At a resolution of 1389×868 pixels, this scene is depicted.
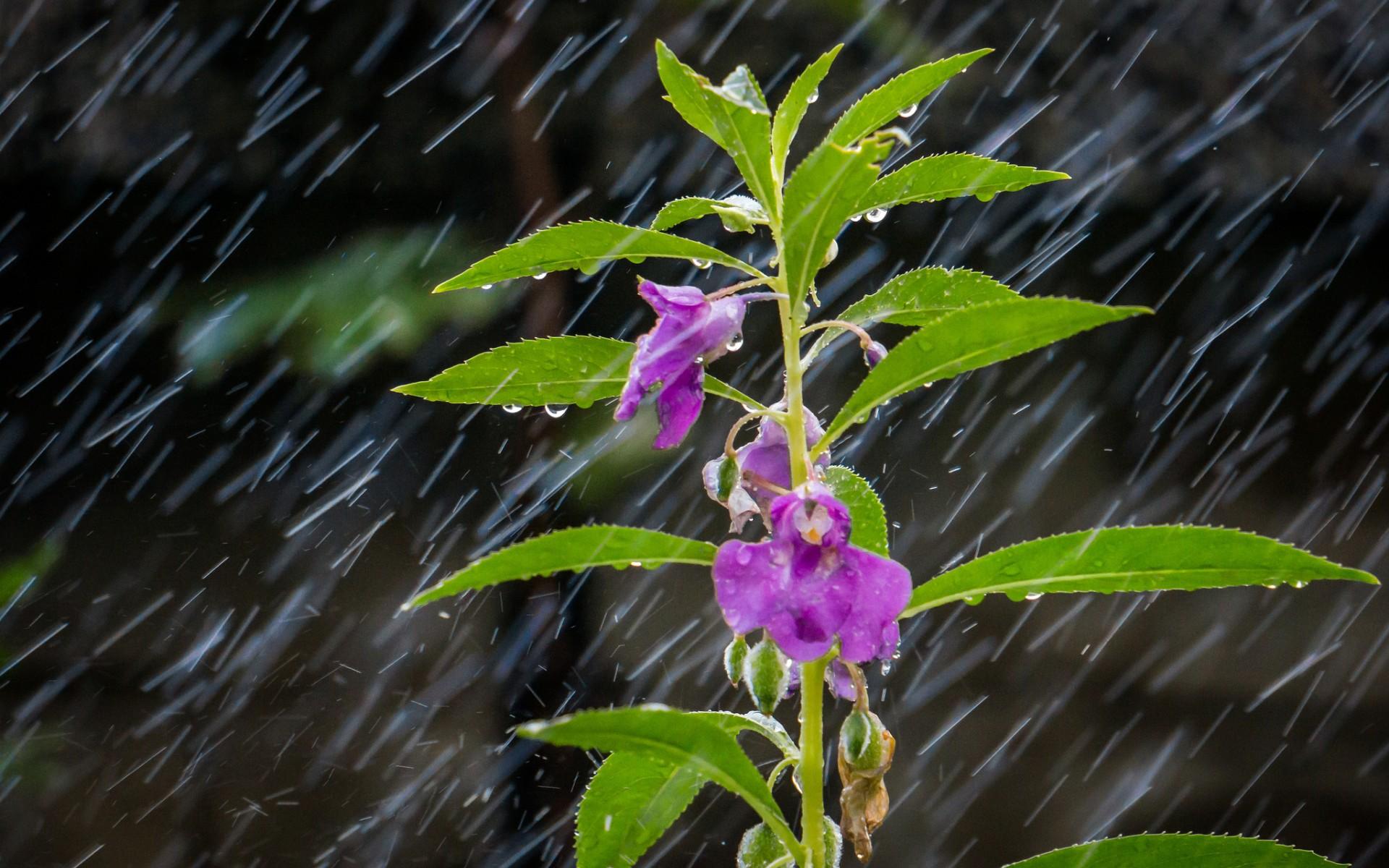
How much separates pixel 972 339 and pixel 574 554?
0.70 ft

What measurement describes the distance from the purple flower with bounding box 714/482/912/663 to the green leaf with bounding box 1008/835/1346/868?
0.50 feet

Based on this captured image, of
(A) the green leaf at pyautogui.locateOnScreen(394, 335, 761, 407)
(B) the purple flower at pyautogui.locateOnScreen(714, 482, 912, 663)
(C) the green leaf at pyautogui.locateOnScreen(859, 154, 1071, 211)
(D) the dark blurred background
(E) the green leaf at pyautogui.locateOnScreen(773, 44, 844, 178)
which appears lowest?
(D) the dark blurred background

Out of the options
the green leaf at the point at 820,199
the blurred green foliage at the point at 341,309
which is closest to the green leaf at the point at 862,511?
the green leaf at the point at 820,199

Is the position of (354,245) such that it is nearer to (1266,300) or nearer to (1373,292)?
(1266,300)

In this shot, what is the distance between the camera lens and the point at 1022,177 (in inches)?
21.3

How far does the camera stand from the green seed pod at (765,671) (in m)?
0.53

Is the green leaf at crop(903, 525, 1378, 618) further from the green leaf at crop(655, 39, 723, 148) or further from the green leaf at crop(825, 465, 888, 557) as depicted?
the green leaf at crop(655, 39, 723, 148)

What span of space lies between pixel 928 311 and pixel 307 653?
147 centimetres

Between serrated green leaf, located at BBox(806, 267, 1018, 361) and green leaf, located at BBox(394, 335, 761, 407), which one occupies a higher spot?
serrated green leaf, located at BBox(806, 267, 1018, 361)

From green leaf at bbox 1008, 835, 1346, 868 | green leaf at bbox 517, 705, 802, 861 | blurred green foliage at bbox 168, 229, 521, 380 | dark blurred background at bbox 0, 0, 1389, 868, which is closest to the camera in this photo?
green leaf at bbox 517, 705, 802, 861

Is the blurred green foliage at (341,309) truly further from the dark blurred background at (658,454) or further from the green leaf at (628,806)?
the green leaf at (628,806)

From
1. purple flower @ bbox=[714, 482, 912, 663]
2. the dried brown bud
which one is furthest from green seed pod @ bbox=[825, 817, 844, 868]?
purple flower @ bbox=[714, 482, 912, 663]

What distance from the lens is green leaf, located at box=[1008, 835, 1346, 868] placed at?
50 cm

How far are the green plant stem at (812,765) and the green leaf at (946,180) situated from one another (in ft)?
0.84
